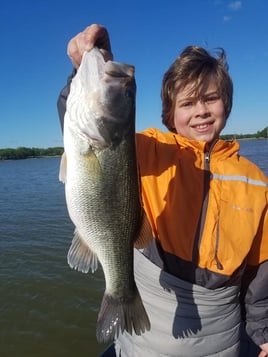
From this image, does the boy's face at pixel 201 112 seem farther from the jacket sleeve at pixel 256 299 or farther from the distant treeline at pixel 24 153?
the distant treeline at pixel 24 153

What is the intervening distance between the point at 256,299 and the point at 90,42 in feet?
8.22

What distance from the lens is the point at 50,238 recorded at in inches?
437

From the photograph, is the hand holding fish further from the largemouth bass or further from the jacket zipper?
the jacket zipper

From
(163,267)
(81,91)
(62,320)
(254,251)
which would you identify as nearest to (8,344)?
(62,320)

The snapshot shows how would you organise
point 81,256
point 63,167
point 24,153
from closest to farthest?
point 63,167, point 81,256, point 24,153

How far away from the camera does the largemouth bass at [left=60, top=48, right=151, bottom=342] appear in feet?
6.68

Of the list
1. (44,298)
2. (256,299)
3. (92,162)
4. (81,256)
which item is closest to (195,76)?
(92,162)

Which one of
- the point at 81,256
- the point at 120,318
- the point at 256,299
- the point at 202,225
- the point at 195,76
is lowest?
the point at 256,299

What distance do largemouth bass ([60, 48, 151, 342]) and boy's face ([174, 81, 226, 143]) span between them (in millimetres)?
979

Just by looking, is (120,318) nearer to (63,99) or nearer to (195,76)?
(63,99)

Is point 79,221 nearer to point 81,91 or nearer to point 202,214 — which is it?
point 81,91

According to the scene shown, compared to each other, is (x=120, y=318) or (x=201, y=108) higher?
(x=201, y=108)

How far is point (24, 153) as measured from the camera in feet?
320

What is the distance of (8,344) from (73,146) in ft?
16.8
